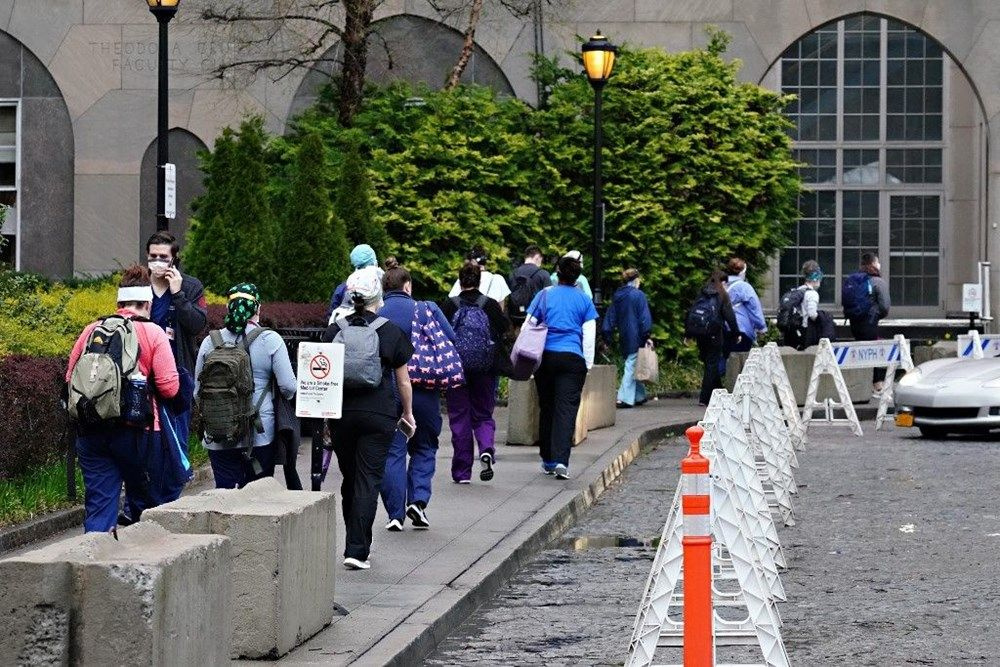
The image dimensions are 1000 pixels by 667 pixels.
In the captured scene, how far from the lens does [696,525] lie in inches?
299

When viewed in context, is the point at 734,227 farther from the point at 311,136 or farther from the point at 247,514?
the point at 247,514

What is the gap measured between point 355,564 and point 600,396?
34.5ft

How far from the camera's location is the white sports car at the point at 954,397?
69.3 feet

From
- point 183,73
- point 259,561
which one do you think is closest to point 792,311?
point 183,73

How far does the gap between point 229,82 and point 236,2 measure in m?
1.47

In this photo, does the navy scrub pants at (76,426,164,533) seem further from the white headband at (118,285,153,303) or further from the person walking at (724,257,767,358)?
the person walking at (724,257,767,358)

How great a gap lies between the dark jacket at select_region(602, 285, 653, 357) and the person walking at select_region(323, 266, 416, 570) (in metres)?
13.5

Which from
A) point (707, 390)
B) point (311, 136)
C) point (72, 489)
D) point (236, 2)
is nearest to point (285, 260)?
point (311, 136)

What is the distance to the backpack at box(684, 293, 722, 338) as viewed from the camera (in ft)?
82.4

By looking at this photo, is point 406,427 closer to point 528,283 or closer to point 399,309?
point 399,309

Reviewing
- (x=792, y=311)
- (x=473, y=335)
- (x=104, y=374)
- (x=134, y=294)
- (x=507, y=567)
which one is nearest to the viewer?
(x=104, y=374)

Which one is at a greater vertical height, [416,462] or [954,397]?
[954,397]

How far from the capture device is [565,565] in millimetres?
12391

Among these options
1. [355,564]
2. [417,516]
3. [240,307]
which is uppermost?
[240,307]
